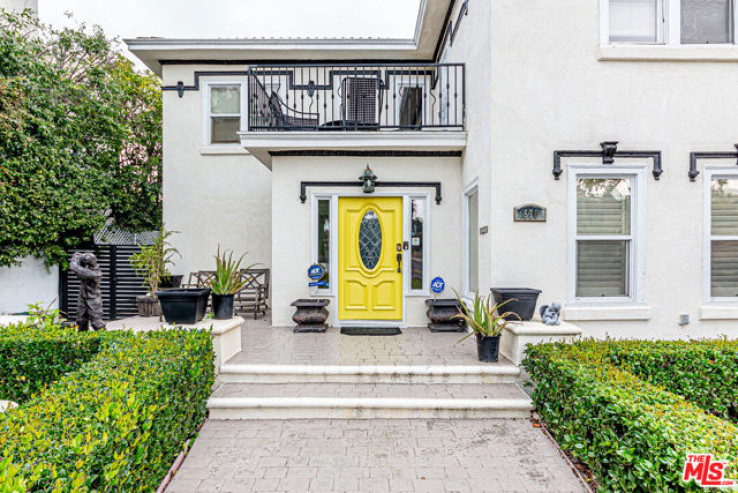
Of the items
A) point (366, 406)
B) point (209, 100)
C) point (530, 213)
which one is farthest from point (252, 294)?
point (530, 213)

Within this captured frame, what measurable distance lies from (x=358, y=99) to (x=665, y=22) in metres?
5.06

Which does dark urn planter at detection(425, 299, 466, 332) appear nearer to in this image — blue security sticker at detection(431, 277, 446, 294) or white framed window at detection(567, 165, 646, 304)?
blue security sticker at detection(431, 277, 446, 294)

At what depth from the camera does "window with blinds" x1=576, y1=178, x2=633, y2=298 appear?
17.2 feet

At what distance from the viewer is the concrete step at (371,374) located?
4367mm

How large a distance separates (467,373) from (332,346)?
1.92 meters

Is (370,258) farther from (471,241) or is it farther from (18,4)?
(18,4)

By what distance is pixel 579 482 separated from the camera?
116 inches

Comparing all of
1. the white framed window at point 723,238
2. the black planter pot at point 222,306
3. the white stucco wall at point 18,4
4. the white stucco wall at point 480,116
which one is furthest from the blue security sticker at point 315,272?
the white stucco wall at point 18,4

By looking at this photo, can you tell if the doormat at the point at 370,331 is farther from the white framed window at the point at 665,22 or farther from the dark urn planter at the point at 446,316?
the white framed window at the point at 665,22

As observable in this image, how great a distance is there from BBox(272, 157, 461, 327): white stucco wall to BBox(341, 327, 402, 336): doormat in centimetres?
42

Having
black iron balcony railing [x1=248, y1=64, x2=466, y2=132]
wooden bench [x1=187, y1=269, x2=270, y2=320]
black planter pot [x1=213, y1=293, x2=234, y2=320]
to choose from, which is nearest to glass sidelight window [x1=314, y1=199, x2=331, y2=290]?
black iron balcony railing [x1=248, y1=64, x2=466, y2=132]

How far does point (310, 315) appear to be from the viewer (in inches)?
250

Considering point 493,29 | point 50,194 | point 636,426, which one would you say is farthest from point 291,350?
point 50,194

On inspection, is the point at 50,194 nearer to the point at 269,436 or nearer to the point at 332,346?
the point at 332,346
